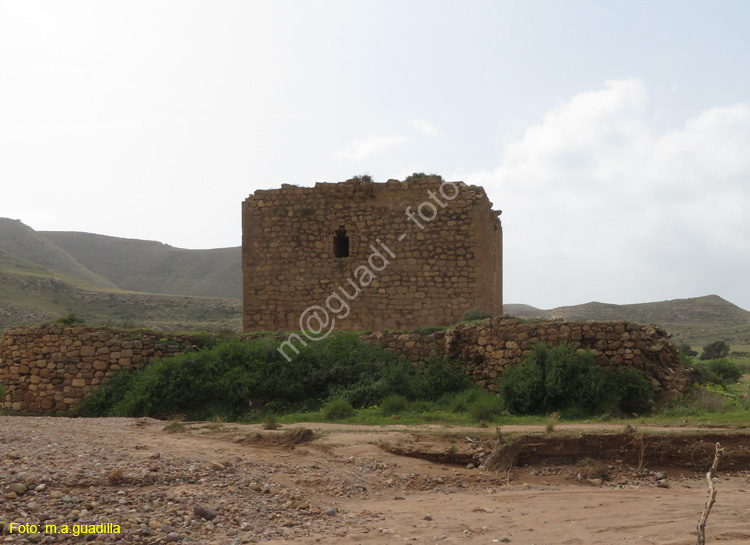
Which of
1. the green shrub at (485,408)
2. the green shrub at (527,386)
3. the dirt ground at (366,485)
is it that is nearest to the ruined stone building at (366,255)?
the green shrub at (527,386)

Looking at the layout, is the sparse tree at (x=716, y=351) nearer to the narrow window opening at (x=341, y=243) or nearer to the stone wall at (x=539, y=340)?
the stone wall at (x=539, y=340)

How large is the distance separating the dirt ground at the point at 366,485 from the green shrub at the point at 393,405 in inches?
50.9

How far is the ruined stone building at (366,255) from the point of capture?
14469 millimetres

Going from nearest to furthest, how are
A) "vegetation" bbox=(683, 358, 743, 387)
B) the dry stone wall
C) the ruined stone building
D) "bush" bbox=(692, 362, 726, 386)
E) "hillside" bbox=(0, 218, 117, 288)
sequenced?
1. the dry stone wall
2. "bush" bbox=(692, 362, 726, 386)
3. "vegetation" bbox=(683, 358, 743, 387)
4. the ruined stone building
5. "hillside" bbox=(0, 218, 117, 288)

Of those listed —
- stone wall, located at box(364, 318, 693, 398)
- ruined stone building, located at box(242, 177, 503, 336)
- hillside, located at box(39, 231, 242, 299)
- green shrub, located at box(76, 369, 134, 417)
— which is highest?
hillside, located at box(39, 231, 242, 299)

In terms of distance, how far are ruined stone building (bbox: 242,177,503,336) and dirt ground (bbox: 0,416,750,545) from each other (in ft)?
19.4

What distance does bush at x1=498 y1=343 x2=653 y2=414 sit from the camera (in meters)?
9.77

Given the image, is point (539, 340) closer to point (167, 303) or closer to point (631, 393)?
point (631, 393)

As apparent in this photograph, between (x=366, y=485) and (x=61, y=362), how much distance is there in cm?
866

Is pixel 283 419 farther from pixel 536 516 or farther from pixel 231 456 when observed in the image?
pixel 536 516

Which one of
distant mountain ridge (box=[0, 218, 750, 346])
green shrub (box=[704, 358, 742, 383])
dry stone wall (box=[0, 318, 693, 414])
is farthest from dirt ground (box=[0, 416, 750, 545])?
distant mountain ridge (box=[0, 218, 750, 346])

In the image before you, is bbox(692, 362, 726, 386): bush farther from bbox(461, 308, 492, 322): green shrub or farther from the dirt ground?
the dirt ground

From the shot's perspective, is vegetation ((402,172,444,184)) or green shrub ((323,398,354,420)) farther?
vegetation ((402,172,444,184))

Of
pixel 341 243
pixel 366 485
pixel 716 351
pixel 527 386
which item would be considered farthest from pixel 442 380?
pixel 716 351
